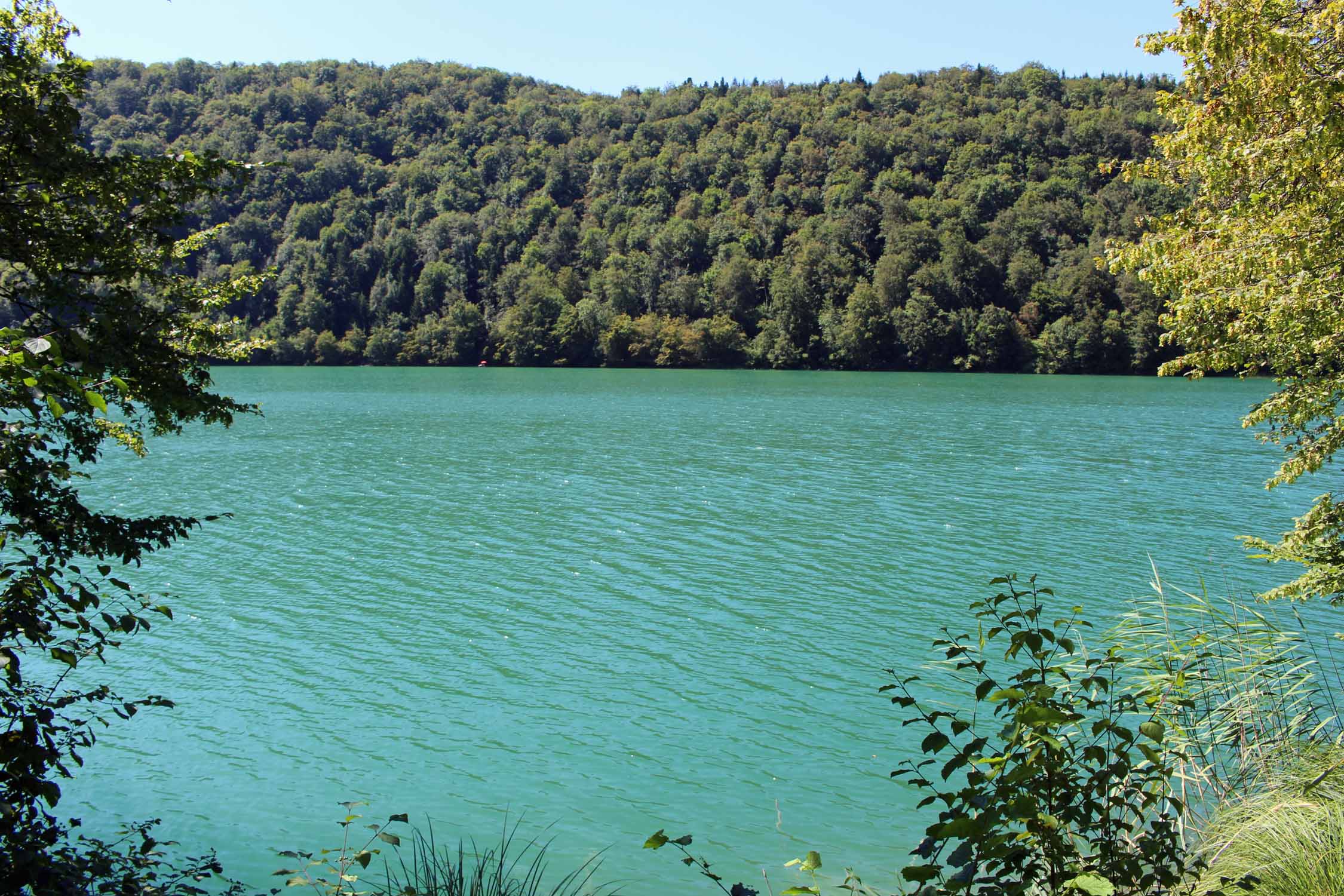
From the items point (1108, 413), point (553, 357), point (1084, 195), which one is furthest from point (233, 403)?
point (1084, 195)

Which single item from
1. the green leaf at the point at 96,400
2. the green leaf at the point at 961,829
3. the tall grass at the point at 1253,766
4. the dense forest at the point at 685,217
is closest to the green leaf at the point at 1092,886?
the green leaf at the point at 961,829

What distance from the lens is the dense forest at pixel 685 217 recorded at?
101 m

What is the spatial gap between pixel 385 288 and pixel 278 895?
119 m

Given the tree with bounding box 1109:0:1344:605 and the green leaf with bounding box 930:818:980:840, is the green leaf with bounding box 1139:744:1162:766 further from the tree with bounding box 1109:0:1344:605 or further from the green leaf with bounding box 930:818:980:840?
the tree with bounding box 1109:0:1344:605

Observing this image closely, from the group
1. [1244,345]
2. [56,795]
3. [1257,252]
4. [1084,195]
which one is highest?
[1084,195]

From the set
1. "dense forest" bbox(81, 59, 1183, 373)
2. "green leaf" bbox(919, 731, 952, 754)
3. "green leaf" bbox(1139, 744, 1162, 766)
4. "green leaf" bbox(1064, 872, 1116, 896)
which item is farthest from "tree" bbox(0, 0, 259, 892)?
"dense forest" bbox(81, 59, 1183, 373)

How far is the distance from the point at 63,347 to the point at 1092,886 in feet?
15.7

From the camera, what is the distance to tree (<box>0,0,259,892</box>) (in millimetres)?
4633

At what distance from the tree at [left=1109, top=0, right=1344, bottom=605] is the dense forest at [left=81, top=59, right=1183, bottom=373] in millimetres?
85801

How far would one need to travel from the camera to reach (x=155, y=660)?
1318 centimetres

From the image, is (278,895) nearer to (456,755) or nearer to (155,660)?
(456,755)

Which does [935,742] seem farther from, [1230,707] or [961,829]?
[1230,707]

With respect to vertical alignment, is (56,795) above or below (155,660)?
above

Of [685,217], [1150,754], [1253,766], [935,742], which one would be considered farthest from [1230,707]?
[685,217]
